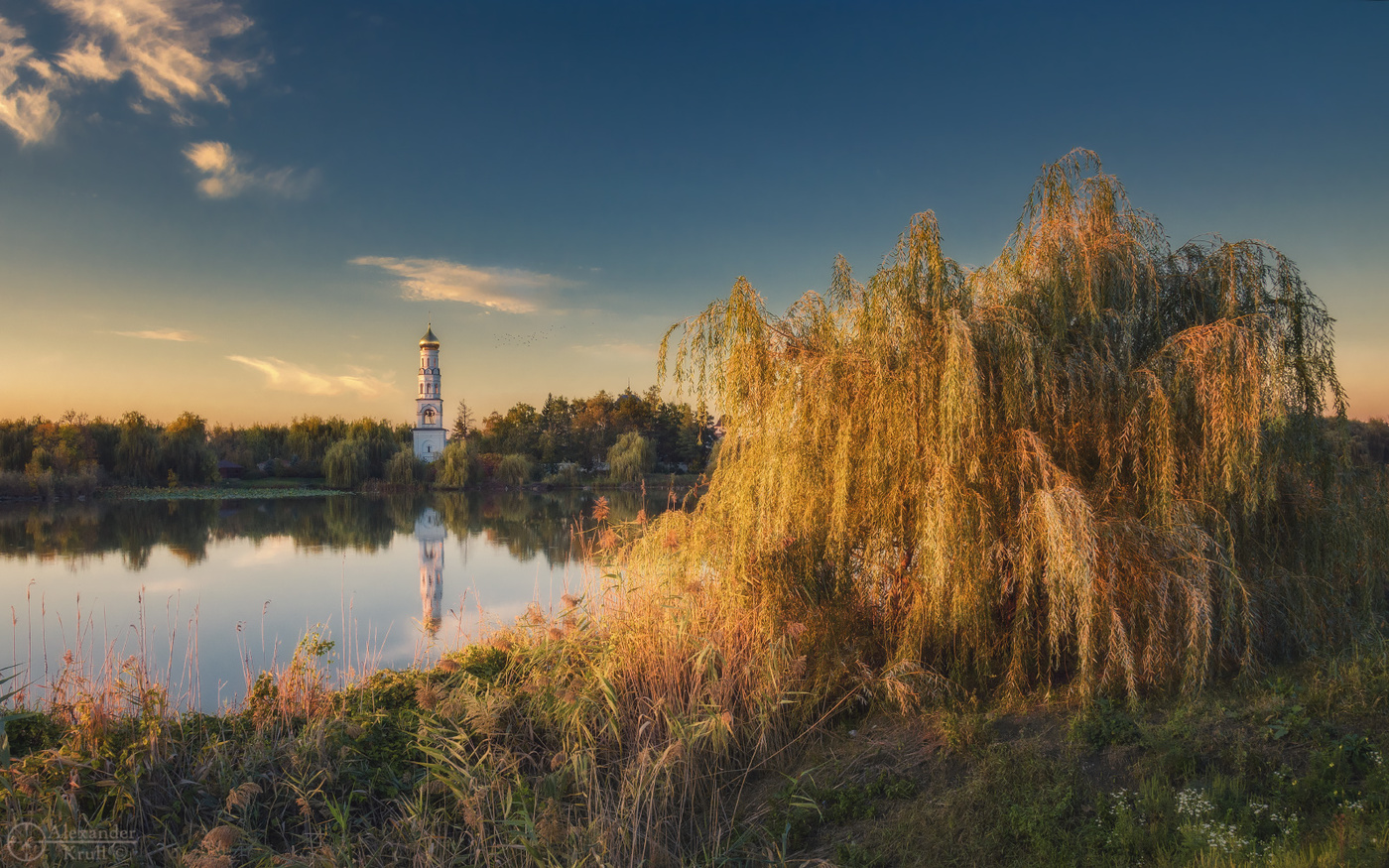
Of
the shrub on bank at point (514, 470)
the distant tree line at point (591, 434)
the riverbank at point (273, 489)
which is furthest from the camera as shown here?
the distant tree line at point (591, 434)

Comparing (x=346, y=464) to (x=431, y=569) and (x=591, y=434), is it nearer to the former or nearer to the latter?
(x=591, y=434)

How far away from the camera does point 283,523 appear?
26.1m

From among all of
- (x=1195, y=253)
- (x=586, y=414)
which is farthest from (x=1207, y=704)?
(x=586, y=414)

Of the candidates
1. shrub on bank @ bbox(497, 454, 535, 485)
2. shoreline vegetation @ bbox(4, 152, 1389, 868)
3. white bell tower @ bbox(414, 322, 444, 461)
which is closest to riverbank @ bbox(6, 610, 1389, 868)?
shoreline vegetation @ bbox(4, 152, 1389, 868)

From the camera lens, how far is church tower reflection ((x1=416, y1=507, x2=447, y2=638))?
10.1 meters

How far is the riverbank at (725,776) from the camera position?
3242 mm

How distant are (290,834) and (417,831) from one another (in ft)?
2.35

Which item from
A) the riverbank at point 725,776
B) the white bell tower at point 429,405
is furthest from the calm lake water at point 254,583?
the white bell tower at point 429,405

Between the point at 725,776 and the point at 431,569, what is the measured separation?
520 inches

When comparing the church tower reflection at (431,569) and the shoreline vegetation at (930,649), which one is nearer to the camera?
the shoreline vegetation at (930,649)

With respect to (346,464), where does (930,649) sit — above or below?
below

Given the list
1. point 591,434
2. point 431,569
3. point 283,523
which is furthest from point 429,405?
point 431,569

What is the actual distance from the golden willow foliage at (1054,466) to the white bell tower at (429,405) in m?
60.0

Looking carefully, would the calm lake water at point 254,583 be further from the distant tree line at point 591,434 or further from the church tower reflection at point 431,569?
the distant tree line at point 591,434
